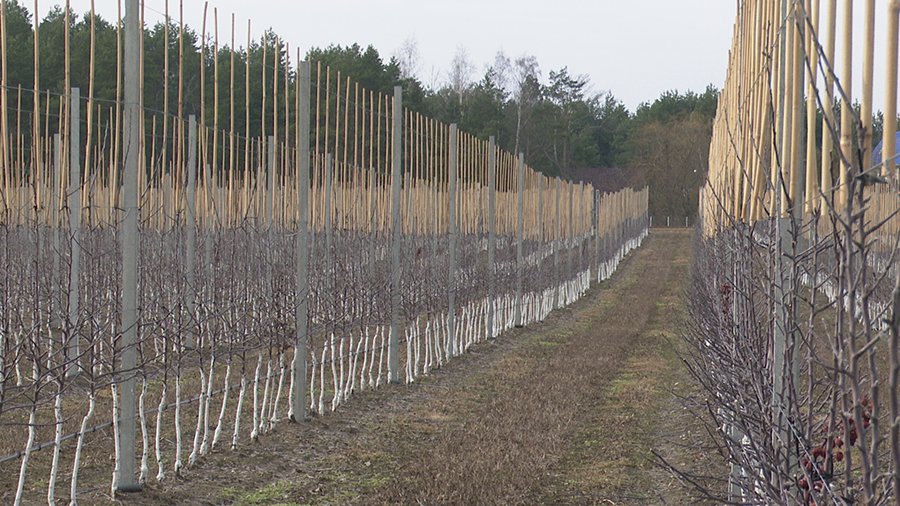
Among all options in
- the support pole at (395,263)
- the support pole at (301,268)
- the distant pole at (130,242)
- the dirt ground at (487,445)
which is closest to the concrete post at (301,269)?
the support pole at (301,268)

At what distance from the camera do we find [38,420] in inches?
273

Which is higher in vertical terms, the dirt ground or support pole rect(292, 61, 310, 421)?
support pole rect(292, 61, 310, 421)

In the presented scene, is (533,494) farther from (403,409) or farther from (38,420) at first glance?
(38,420)

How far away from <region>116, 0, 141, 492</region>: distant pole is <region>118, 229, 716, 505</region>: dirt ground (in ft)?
0.69

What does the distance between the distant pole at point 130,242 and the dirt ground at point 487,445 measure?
21 cm

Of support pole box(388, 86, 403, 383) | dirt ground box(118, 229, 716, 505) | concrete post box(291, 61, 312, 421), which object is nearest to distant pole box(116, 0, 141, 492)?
dirt ground box(118, 229, 716, 505)

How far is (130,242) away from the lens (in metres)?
5.05

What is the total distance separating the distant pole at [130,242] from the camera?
4980mm

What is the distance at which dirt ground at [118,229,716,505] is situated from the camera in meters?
5.51

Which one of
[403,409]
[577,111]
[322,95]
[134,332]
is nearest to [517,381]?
[403,409]

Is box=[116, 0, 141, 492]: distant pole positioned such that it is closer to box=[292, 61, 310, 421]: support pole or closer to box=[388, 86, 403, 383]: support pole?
box=[292, 61, 310, 421]: support pole

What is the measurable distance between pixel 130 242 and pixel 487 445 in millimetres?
2829

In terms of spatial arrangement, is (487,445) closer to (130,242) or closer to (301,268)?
(301,268)

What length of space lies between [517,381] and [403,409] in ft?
5.99
